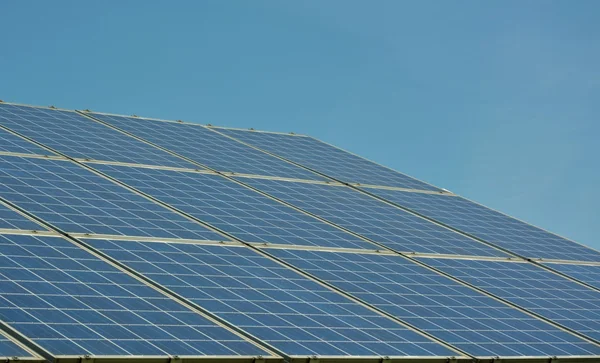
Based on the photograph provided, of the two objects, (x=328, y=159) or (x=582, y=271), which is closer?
(x=582, y=271)

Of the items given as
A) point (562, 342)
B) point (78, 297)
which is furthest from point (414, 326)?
point (78, 297)

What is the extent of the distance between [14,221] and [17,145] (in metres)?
7.56

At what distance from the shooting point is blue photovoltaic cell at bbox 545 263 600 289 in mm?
35344

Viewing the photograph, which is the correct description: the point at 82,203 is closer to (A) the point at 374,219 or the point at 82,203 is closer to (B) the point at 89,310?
(B) the point at 89,310

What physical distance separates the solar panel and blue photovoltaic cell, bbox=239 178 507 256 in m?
14.9

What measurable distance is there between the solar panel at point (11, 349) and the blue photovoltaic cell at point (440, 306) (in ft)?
32.7

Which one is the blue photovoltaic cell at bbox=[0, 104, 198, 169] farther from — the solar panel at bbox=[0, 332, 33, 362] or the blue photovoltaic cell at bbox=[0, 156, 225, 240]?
the solar panel at bbox=[0, 332, 33, 362]

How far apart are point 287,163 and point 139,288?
17.7m

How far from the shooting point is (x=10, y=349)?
18.9 m

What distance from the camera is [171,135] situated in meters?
40.9

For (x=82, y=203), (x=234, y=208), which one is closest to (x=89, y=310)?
(x=82, y=203)

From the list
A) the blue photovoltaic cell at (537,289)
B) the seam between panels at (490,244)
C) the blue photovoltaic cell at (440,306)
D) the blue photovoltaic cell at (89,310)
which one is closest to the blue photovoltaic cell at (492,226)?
the seam between panels at (490,244)

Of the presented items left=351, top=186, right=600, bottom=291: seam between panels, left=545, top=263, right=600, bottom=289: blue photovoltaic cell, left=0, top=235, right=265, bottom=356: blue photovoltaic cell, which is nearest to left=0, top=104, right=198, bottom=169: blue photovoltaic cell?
left=351, top=186, right=600, bottom=291: seam between panels

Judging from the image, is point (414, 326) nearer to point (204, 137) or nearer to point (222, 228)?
point (222, 228)
